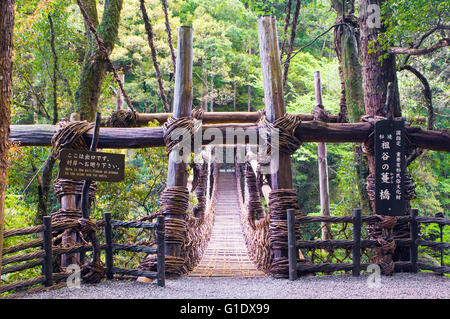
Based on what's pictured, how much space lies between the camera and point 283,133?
3.03 meters

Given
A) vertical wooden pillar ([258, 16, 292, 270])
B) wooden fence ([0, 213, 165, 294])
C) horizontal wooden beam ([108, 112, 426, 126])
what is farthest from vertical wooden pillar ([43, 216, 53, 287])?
horizontal wooden beam ([108, 112, 426, 126])

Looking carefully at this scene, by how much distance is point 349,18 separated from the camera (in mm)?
4840

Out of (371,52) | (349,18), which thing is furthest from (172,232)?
(349,18)

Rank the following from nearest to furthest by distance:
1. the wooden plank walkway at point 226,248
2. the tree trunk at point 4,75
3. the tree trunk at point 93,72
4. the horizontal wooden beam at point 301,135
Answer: the tree trunk at point 4,75, the horizontal wooden beam at point 301,135, the wooden plank walkway at point 226,248, the tree trunk at point 93,72

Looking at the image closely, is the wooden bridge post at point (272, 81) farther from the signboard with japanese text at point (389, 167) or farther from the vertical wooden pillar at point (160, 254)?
the vertical wooden pillar at point (160, 254)

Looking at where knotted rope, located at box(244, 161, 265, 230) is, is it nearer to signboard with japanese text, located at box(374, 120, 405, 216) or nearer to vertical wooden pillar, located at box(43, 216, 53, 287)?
signboard with japanese text, located at box(374, 120, 405, 216)

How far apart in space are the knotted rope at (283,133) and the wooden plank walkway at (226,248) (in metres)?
1.19

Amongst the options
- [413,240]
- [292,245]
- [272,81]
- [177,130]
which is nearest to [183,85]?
[177,130]

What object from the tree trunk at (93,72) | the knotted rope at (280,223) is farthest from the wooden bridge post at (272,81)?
the tree trunk at (93,72)

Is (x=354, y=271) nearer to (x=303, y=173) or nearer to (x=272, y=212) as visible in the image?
(x=272, y=212)

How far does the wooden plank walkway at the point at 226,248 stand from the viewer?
361 cm

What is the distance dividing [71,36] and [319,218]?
18.6 ft

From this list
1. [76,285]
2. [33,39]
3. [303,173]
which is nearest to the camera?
[76,285]

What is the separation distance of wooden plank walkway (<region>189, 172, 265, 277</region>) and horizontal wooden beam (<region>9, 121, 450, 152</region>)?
4.34 feet
